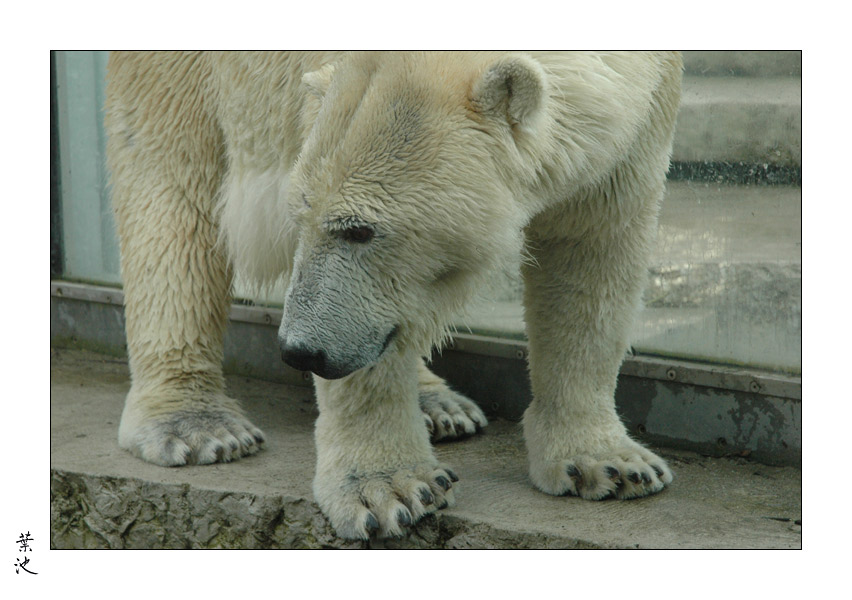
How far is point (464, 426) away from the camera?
3.80 meters

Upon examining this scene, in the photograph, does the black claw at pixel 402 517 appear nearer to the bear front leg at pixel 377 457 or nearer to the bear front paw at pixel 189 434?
the bear front leg at pixel 377 457

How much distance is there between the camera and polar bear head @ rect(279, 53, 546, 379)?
2373mm

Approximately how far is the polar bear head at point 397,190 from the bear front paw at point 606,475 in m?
0.88

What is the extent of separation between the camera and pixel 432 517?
2.91m

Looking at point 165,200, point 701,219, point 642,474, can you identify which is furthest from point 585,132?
point 165,200

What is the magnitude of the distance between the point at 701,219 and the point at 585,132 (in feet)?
4.34

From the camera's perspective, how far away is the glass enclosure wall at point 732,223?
352 cm

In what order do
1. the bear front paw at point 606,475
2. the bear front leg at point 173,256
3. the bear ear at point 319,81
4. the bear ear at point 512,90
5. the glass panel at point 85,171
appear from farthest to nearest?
1. the glass panel at point 85,171
2. the bear front leg at point 173,256
3. the bear front paw at point 606,475
4. the bear ear at point 319,81
5. the bear ear at point 512,90

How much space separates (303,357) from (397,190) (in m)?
0.45

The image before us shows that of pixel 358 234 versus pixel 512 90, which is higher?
pixel 512 90

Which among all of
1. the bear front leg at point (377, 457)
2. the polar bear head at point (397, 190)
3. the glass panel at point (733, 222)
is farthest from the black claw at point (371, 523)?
the glass panel at point (733, 222)

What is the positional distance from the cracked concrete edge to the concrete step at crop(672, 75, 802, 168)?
5.29ft

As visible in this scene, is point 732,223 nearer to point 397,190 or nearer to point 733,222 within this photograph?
point 733,222

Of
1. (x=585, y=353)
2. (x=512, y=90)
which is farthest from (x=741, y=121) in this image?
(x=512, y=90)
